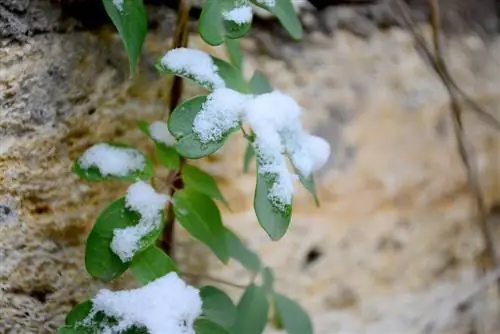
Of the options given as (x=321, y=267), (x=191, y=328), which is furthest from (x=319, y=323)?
(x=191, y=328)

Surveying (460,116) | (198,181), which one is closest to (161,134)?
(198,181)

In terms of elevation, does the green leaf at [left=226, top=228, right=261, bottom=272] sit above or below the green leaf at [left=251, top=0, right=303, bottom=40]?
below

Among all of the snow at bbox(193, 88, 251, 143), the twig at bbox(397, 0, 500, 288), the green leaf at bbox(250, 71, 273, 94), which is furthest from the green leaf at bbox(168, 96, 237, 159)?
the twig at bbox(397, 0, 500, 288)

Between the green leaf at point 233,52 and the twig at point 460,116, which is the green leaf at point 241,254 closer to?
the green leaf at point 233,52

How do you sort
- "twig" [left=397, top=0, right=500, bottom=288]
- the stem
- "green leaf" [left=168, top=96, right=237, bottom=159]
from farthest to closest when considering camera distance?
"twig" [left=397, top=0, right=500, bottom=288] < the stem < "green leaf" [left=168, top=96, right=237, bottom=159]

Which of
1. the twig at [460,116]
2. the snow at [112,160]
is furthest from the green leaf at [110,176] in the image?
the twig at [460,116]

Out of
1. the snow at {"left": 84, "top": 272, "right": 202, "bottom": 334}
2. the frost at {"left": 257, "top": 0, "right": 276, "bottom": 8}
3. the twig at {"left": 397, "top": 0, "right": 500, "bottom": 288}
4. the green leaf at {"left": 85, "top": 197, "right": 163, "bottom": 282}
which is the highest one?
the frost at {"left": 257, "top": 0, "right": 276, "bottom": 8}

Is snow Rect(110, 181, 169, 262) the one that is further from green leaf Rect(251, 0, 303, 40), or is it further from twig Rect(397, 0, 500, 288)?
twig Rect(397, 0, 500, 288)
